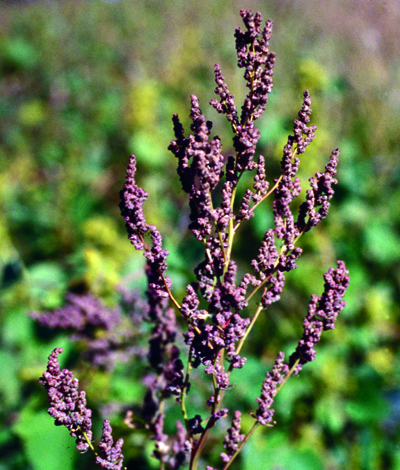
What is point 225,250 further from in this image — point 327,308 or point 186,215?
point 186,215

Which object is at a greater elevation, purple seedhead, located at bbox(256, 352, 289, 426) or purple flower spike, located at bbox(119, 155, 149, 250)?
purple flower spike, located at bbox(119, 155, 149, 250)

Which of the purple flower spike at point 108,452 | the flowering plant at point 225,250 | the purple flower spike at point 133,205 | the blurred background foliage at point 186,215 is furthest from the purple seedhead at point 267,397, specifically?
the blurred background foliage at point 186,215

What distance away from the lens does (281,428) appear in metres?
2.45

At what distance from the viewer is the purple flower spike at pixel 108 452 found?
95 cm

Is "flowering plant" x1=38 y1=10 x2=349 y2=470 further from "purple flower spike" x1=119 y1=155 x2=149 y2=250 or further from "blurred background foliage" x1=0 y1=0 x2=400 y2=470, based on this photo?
"blurred background foliage" x1=0 y1=0 x2=400 y2=470

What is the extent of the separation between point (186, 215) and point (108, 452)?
2.79 m

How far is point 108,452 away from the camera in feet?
3.15

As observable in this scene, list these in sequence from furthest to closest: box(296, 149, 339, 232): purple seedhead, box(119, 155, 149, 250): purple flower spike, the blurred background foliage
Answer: the blurred background foliage, box(296, 149, 339, 232): purple seedhead, box(119, 155, 149, 250): purple flower spike

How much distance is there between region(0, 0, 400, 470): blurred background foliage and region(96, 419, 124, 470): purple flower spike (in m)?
0.73

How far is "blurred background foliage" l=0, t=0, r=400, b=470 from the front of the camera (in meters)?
2.23

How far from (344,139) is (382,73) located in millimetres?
835

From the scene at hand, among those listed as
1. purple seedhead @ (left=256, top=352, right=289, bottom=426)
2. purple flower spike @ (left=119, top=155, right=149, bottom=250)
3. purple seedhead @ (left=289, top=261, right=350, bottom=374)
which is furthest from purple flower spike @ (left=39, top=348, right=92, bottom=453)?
purple seedhead @ (left=289, top=261, right=350, bottom=374)

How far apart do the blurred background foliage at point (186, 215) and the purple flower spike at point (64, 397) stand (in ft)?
2.56

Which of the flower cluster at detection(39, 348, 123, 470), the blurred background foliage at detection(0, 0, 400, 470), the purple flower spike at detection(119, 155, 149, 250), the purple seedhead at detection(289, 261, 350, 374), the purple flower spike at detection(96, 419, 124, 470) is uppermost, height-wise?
the blurred background foliage at detection(0, 0, 400, 470)
